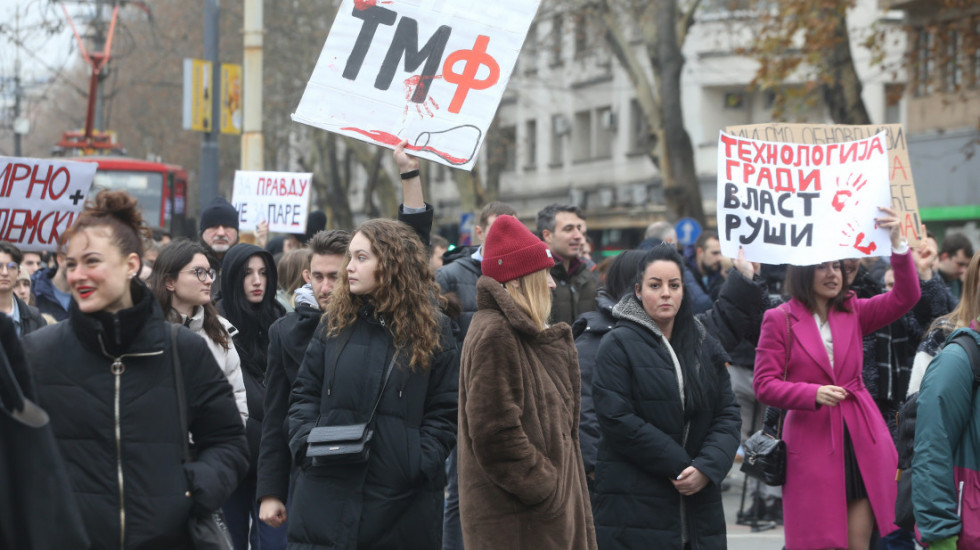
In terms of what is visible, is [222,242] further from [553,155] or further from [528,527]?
[553,155]

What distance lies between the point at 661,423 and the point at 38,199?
12.3 ft

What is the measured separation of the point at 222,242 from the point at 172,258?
251 cm

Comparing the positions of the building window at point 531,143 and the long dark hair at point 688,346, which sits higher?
the building window at point 531,143

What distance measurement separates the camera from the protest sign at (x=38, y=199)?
275 inches

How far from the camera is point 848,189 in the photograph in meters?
6.90

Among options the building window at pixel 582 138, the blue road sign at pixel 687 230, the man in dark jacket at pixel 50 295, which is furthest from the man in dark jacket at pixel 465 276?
the building window at pixel 582 138

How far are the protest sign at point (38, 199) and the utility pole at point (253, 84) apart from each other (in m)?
9.34

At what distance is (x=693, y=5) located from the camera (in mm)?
22938

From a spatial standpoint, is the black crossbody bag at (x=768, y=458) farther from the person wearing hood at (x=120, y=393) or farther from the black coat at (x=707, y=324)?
the person wearing hood at (x=120, y=393)

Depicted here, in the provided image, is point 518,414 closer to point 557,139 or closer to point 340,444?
point 340,444

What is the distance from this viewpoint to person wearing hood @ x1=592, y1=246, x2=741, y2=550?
532 centimetres

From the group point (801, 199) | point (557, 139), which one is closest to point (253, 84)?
point (801, 199)

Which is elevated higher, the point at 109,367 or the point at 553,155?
the point at 553,155

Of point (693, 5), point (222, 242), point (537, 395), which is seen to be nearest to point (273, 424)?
point (537, 395)
